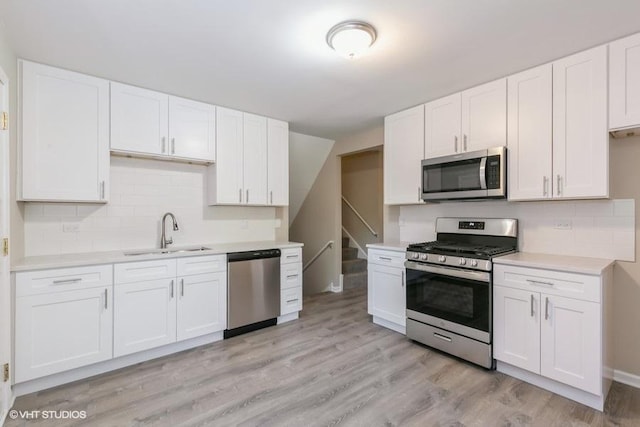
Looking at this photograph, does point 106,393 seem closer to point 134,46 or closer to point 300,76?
point 134,46

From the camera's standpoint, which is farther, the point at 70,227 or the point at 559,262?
the point at 70,227

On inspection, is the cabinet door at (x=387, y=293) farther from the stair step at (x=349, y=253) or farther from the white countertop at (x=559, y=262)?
the stair step at (x=349, y=253)

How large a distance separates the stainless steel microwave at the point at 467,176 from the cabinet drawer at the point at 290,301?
1.84m

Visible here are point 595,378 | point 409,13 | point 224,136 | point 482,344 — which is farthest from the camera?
point 224,136

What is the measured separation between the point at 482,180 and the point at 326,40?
5.76 feet

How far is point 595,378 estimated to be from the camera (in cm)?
195

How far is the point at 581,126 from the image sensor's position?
2.25 meters

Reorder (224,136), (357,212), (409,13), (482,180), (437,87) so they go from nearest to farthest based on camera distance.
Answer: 1. (409,13)
2. (482,180)
3. (437,87)
4. (224,136)
5. (357,212)

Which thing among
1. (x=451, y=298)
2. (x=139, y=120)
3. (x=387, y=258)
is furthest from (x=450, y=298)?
(x=139, y=120)

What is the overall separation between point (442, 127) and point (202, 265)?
109 inches

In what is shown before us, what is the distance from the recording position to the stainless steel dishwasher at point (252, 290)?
10.2 feet

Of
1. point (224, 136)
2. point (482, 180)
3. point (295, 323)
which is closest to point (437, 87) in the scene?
point (482, 180)

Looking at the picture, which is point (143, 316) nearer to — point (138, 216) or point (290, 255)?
point (138, 216)
